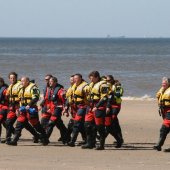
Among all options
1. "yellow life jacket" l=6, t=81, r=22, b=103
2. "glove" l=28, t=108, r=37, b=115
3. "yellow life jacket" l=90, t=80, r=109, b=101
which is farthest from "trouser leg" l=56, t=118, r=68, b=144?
"yellow life jacket" l=90, t=80, r=109, b=101

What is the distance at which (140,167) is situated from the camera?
41.7 feet

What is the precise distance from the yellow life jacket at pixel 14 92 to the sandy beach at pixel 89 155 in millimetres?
1021

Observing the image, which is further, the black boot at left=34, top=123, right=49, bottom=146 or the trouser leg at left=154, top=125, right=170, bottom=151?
the black boot at left=34, top=123, right=49, bottom=146

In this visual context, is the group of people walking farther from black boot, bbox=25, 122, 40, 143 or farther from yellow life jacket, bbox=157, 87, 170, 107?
yellow life jacket, bbox=157, 87, 170, 107

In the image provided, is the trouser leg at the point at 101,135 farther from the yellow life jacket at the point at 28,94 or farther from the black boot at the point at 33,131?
A: the black boot at the point at 33,131

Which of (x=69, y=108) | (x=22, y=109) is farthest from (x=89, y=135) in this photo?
(x=22, y=109)

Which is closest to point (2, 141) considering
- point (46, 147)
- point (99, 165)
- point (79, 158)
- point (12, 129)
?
point (12, 129)

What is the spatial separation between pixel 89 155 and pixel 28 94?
2.32 metres

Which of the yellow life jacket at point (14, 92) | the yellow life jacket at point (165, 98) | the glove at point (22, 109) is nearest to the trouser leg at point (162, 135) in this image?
the yellow life jacket at point (165, 98)

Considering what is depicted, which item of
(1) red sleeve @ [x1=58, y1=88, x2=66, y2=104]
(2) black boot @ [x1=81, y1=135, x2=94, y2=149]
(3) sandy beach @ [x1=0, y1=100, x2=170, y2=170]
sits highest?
(1) red sleeve @ [x1=58, y1=88, x2=66, y2=104]

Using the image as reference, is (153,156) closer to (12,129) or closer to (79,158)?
(79,158)

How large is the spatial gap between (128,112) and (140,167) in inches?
439

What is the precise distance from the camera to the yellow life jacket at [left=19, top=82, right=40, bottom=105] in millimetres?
15850

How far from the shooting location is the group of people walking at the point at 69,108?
15.3 metres
